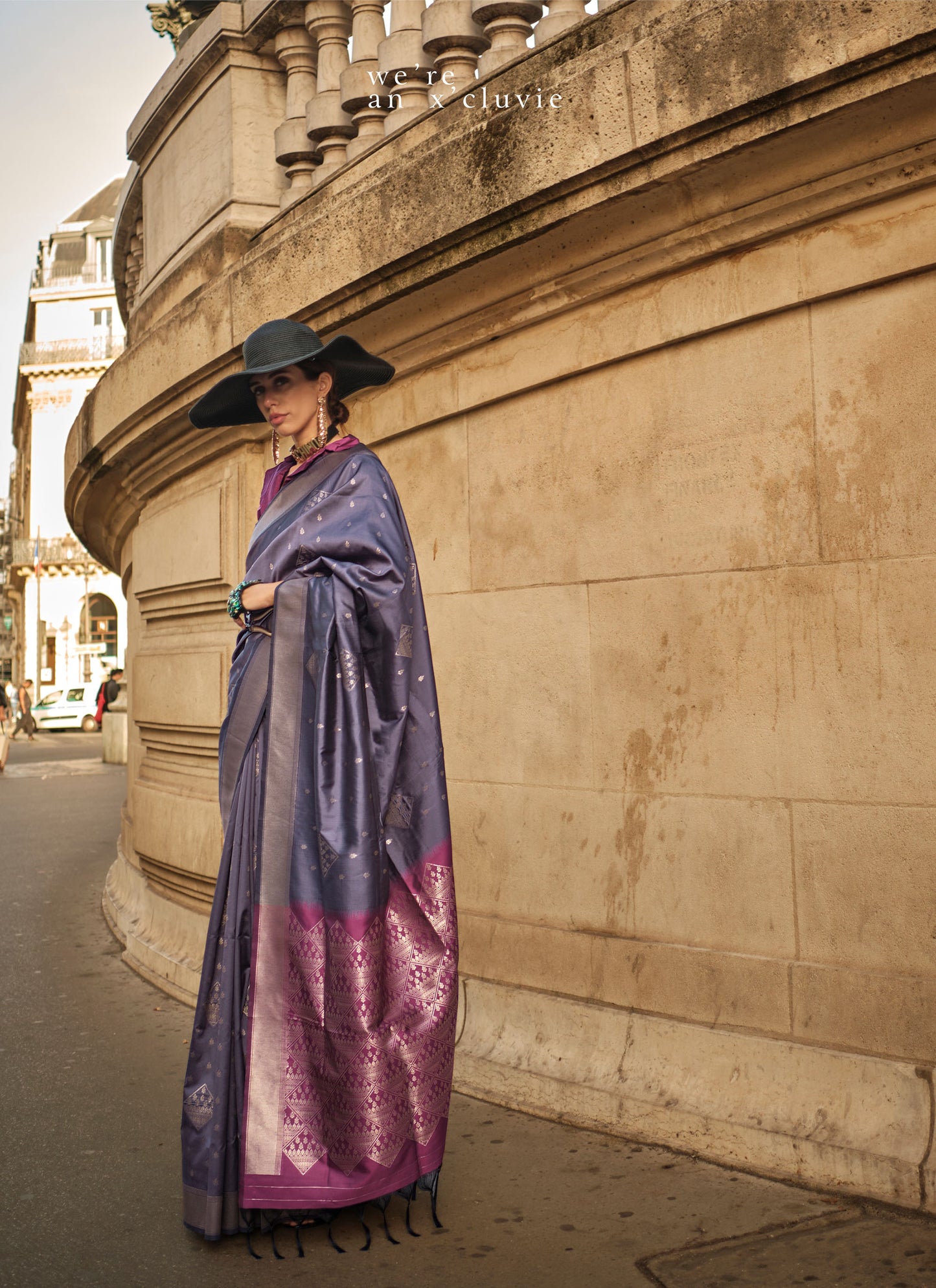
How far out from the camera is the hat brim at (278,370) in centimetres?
307

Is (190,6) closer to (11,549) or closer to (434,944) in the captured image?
(434,944)

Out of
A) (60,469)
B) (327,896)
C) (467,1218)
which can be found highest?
(60,469)

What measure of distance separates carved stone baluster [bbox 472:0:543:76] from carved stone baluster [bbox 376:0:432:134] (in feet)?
1.02

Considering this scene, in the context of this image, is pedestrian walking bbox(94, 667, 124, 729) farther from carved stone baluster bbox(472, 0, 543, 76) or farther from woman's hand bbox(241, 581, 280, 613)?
woman's hand bbox(241, 581, 280, 613)

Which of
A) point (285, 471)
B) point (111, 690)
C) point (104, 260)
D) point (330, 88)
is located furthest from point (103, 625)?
point (285, 471)

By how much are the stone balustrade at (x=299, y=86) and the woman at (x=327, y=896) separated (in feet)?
5.21

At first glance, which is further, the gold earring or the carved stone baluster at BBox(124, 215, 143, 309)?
the carved stone baluster at BBox(124, 215, 143, 309)

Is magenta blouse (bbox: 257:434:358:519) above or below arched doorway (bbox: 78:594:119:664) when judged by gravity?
below

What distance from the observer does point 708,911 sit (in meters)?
3.26

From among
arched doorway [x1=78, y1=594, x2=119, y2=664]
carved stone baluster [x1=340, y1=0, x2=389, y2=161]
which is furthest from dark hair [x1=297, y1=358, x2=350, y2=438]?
arched doorway [x1=78, y1=594, x2=119, y2=664]

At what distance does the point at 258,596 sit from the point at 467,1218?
1.49 metres

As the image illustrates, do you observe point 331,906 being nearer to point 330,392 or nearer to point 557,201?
point 330,392

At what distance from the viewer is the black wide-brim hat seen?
3.05 metres

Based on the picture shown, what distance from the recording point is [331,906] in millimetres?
2756
